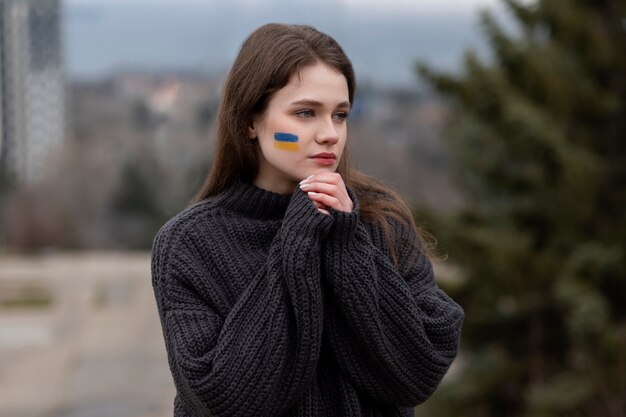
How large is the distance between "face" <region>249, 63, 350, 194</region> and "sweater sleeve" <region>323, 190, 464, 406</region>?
0.11 metres

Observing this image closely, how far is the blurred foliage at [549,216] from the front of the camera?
858 cm

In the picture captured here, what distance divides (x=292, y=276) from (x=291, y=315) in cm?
8

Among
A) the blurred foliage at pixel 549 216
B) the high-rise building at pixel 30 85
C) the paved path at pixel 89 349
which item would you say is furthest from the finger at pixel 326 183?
the high-rise building at pixel 30 85

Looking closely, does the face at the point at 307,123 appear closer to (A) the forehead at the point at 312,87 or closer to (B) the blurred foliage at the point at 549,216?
(A) the forehead at the point at 312,87

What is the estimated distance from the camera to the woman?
1.94m

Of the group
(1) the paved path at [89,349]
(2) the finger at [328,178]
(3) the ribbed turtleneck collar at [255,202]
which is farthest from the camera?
Result: (1) the paved path at [89,349]

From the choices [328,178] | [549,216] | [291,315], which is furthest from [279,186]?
[549,216]

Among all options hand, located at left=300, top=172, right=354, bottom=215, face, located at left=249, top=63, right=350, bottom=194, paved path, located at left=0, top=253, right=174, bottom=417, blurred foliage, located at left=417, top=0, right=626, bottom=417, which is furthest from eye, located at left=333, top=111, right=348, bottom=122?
paved path, located at left=0, top=253, right=174, bottom=417

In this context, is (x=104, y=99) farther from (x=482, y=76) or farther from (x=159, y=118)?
(x=482, y=76)

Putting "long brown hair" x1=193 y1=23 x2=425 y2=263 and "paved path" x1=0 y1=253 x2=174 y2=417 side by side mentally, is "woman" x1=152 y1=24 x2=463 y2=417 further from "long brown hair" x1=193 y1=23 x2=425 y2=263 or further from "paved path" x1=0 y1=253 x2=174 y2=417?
"paved path" x1=0 y1=253 x2=174 y2=417

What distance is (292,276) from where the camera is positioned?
6.41 ft

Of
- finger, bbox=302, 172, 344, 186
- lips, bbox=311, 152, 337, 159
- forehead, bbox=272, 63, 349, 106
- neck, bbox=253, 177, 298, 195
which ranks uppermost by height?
forehead, bbox=272, 63, 349, 106

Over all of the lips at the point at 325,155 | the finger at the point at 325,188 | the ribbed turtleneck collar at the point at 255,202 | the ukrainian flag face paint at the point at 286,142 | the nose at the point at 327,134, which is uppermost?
the nose at the point at 327,134

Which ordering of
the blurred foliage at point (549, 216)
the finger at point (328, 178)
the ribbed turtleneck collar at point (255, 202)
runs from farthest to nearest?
the blurred foliage at point (549, 216), the ribbed turtleneck collar at point (255, 202), the finger at point (328, 178)
